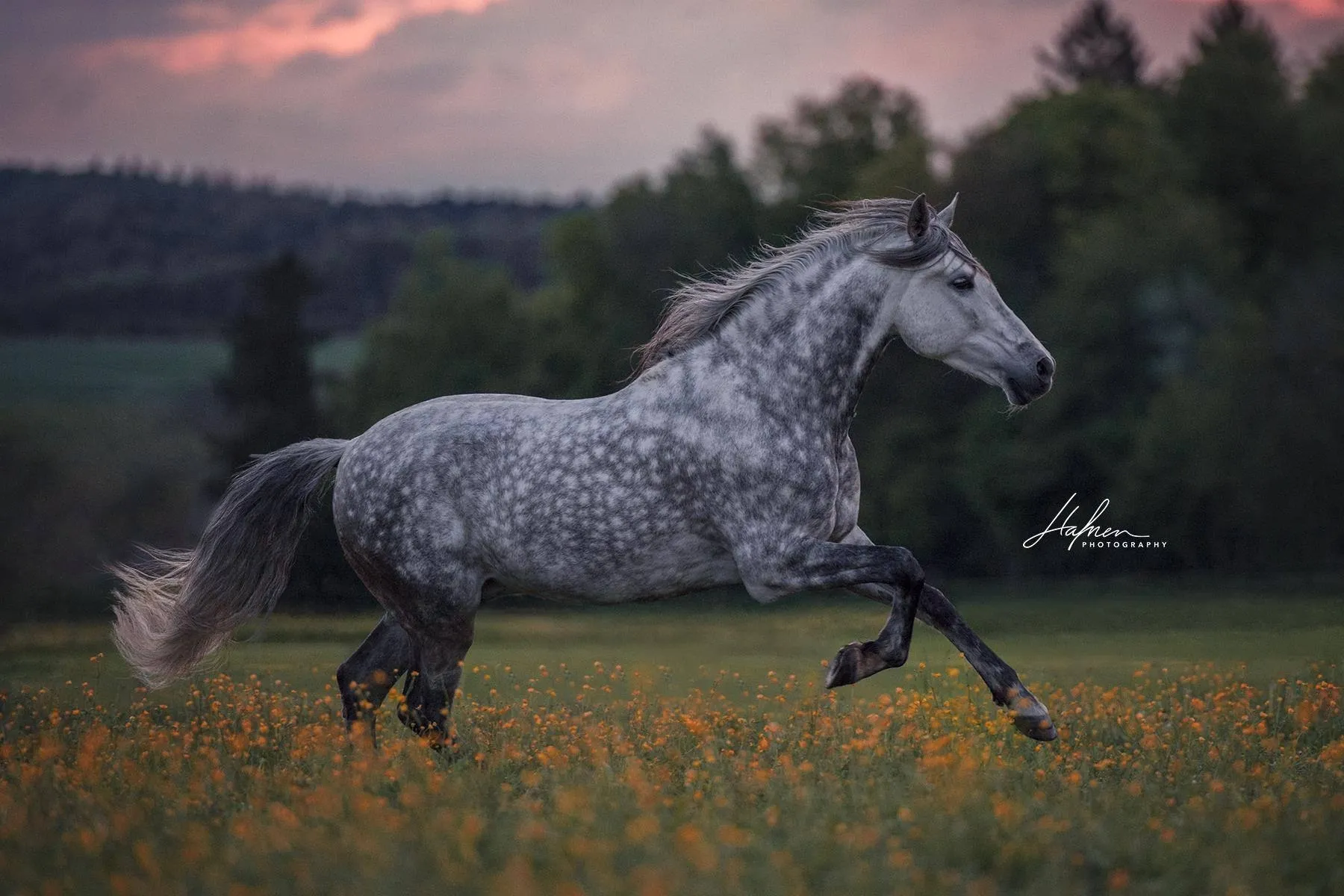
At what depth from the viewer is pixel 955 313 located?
25.1ft

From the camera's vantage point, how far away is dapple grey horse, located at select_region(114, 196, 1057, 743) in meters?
7.42

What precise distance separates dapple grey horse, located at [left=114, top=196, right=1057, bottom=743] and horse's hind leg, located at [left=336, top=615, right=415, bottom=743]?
0.14ft

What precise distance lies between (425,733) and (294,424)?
29.1m

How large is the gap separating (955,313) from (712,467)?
151cm

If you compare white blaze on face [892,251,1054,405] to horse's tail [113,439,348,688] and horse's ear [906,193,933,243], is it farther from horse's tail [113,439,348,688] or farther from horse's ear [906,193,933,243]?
horse's tail [113,439,348,688]

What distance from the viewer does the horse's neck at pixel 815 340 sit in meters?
7.58

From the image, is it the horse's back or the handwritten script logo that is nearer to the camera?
the horse's back

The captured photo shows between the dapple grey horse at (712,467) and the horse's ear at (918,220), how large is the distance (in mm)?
11

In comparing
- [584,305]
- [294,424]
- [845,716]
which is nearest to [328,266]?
[584,305]

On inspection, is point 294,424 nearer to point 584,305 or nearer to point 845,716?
point 584,305

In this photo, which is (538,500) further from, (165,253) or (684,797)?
(165,253)

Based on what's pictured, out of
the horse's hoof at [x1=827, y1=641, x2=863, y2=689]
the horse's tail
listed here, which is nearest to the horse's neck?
the horse's hoof at [x1=827, y1=641, x2=863, y2=689]

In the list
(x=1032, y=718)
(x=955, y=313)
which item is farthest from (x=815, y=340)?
(x=1032, y=718)

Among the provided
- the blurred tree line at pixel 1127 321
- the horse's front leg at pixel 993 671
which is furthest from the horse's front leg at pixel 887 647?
the blurred tree line at pixel 1127 321
